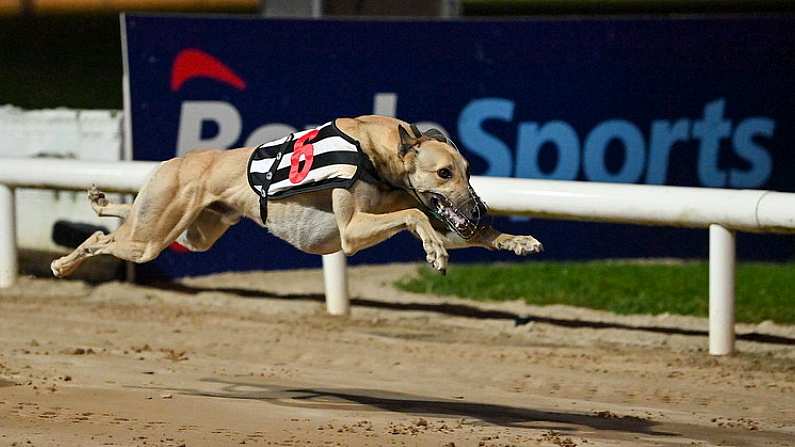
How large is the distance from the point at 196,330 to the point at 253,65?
7.51 feet

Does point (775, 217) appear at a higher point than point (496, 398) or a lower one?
higher

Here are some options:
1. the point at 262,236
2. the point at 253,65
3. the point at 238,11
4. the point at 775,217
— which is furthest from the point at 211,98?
the point at 238,11

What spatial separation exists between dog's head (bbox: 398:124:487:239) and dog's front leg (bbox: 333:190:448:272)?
0.09 meters

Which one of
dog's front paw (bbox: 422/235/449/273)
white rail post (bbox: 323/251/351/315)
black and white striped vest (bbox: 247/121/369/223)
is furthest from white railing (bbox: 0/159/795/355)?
dog's front paw (bbox: 422/235/449/273)

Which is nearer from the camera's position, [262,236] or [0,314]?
[0,314]

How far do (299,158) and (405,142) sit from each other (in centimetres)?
58

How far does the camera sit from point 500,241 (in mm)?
6566

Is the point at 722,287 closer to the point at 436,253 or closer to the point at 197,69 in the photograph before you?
the point at 436,253

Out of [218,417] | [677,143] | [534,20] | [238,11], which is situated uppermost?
[238,11]

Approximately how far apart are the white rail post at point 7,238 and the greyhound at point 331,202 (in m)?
3.06

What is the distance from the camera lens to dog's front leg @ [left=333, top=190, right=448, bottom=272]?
6113mm

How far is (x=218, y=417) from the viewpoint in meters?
6.63

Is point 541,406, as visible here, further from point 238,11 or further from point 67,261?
point 238,11

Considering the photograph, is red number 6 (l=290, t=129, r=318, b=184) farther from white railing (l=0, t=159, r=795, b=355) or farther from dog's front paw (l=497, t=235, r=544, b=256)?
white railing (l=0, t=159, r=795, b=355)
